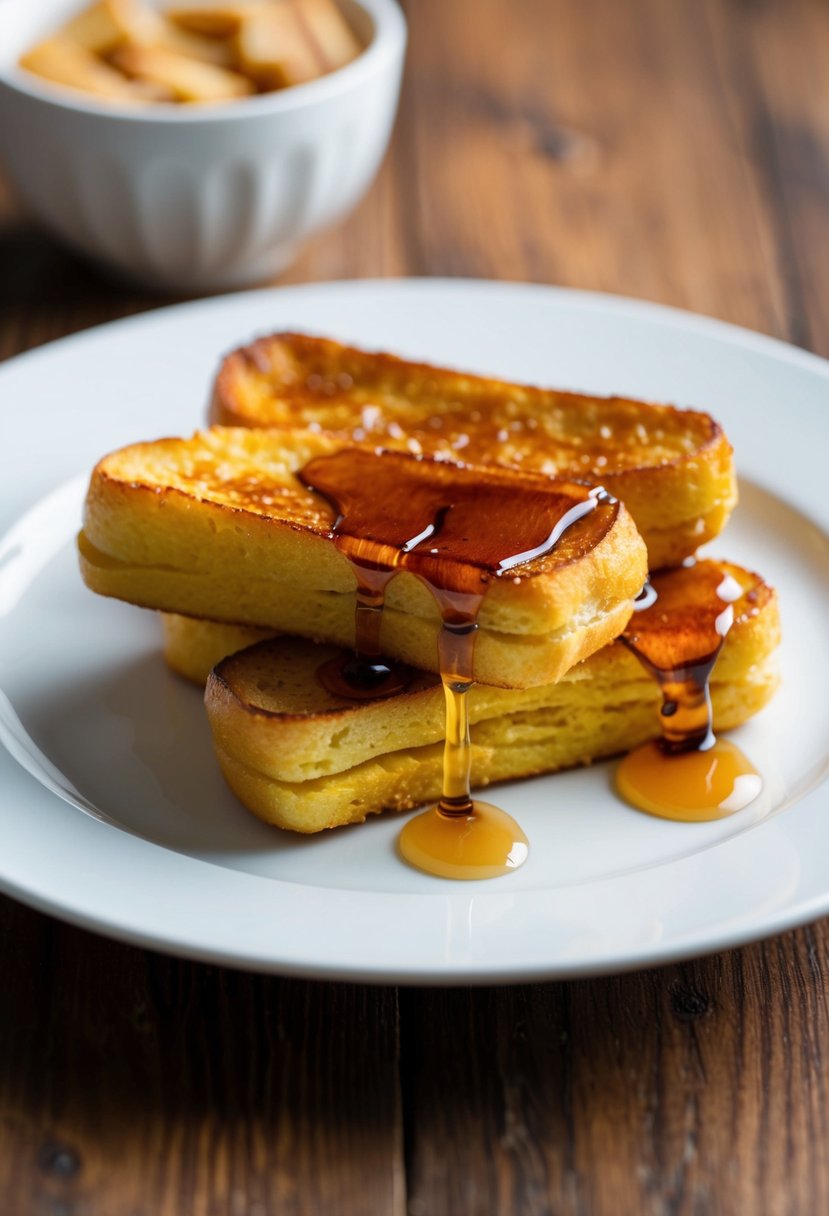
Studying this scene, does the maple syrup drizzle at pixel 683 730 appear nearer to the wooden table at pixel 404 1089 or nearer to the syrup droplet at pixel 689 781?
the syrup droplet at pixel 689 781

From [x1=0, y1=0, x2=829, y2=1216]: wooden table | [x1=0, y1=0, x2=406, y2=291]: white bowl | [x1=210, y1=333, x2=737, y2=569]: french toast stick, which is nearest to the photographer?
[x1=0, y1=0, x2=829, y2=1216]: wooden table

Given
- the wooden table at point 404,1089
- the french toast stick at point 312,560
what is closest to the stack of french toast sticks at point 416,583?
the french toast stick at point 312,560

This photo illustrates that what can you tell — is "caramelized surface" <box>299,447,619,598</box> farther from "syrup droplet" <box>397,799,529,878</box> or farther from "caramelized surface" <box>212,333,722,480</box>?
"syrup droplet" <box>397,799,529,878</box>

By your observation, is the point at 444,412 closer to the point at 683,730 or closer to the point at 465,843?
the point at 683,730

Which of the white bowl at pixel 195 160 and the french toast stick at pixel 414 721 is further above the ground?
the white bowl at pixel 195 160

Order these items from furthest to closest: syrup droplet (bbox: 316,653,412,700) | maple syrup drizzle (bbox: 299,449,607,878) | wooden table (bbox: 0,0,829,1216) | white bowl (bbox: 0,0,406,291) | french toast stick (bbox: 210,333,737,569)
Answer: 1. white bowl (bbox: 0,0,406,291)
2. french toast stick (bbox: 210,333,737,569)
3. syrup droplet (bbox: 316,653,412,700)
4. maple syrup drizzle (bbox: 299,449,607,878)
5. wooden table (bbox: 0,0,829,1216)

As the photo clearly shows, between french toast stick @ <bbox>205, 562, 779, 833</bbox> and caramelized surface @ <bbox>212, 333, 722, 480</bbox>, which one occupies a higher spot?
caramelized surface @ <bbox>212, 333, 722, 480</bbox>

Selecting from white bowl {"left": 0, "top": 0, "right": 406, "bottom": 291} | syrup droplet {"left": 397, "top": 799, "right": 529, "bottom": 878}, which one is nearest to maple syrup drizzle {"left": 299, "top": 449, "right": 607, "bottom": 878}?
syrup droplet {"left": 397, "top": 799, "right": 529, "bottom": 878}
